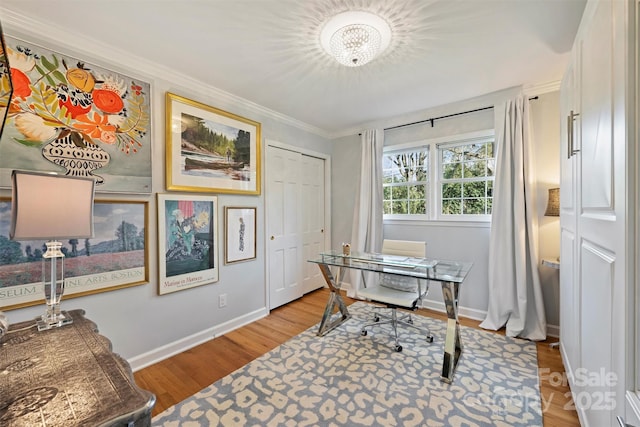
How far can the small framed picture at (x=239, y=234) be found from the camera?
9.05ft

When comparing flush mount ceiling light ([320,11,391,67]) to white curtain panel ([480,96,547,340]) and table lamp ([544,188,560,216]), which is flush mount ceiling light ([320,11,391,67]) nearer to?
white curtain panel ([480,96,547,340])

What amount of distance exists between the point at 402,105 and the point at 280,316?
9.65 feet

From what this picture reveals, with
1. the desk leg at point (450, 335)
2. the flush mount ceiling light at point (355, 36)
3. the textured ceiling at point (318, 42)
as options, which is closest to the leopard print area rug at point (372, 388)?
the desk leg at point (450, 335)

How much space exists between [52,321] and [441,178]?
144 inches

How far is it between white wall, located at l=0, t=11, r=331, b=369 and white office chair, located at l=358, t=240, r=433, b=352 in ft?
4.55

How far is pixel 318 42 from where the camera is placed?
189 cm

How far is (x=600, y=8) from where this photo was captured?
1137 millimetres

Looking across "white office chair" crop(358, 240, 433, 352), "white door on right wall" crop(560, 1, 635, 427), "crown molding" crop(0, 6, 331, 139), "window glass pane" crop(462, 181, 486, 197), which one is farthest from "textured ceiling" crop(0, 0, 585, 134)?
"white office chair" crop(358, 240, 433, 352)

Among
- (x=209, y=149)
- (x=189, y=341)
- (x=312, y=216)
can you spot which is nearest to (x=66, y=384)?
A: (x=189, y=341)

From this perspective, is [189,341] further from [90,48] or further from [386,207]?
[386,207]

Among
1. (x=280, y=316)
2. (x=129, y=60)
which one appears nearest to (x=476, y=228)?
(x=280, y=316)

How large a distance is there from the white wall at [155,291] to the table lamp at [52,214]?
70cm

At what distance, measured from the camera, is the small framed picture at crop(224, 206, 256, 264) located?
2.76m

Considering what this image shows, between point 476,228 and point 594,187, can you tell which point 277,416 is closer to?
point 594,187
